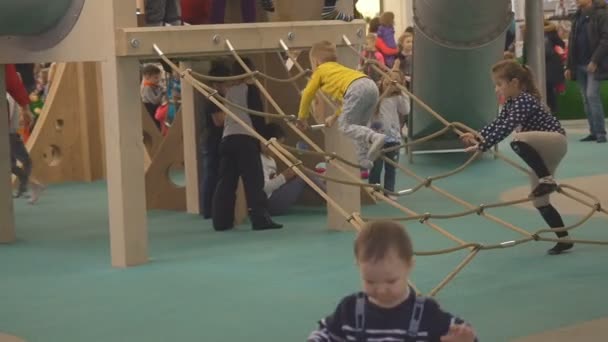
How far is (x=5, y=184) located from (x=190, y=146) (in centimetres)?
166

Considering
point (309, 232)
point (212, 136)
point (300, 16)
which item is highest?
point (300, 16)

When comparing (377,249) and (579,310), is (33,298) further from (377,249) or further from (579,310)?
(377,249)

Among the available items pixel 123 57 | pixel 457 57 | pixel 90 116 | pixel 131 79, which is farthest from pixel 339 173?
pixel 90 116

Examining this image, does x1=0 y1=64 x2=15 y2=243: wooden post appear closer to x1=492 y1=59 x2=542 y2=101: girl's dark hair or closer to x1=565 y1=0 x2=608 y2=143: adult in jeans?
x1=492 y1=59 x2=542 y2=101: girl's dark hair

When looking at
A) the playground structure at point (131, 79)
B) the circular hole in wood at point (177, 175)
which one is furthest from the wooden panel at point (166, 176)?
the playground structure at point (131, 79)

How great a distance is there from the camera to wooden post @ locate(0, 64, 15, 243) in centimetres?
906

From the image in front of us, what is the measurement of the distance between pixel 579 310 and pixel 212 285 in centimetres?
222

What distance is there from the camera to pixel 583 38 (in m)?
14.9

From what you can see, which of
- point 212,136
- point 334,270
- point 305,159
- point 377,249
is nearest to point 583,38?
point 305,159

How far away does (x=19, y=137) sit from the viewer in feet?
36.7

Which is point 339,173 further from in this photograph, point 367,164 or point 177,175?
point 177,175

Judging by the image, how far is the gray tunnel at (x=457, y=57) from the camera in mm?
11516

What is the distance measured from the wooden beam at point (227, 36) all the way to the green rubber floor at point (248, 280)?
1.42m

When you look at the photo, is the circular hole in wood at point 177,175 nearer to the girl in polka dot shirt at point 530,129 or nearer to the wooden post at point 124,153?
the wooden post at point 124,153
